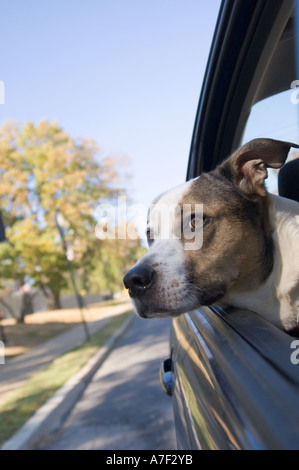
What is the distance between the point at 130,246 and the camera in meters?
36.0

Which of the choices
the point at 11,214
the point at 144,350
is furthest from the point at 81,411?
the point at 11,214

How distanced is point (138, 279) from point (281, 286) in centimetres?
64

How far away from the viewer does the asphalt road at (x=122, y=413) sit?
17.0ft

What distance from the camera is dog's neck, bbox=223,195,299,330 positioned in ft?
6.90

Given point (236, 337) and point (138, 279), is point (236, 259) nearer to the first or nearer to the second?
point (138, 279)

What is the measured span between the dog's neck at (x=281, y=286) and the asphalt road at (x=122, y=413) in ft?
9.76

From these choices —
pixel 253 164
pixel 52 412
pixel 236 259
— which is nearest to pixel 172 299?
pixel 236 259

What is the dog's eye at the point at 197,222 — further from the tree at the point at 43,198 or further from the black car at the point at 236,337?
the tree at the point at 43,198

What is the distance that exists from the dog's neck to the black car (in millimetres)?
106

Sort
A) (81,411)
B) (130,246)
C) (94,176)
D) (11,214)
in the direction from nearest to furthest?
(81,411) → (11,214) → (94,176) → (130,246)

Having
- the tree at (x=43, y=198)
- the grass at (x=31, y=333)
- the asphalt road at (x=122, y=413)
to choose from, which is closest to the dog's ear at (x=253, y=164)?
the asphalt road at (x=122, y=413)

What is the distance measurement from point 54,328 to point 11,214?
698 centimetres

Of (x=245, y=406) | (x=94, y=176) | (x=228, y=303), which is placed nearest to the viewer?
(x=245, y=406)

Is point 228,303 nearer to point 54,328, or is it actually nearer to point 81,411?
point 81,411
